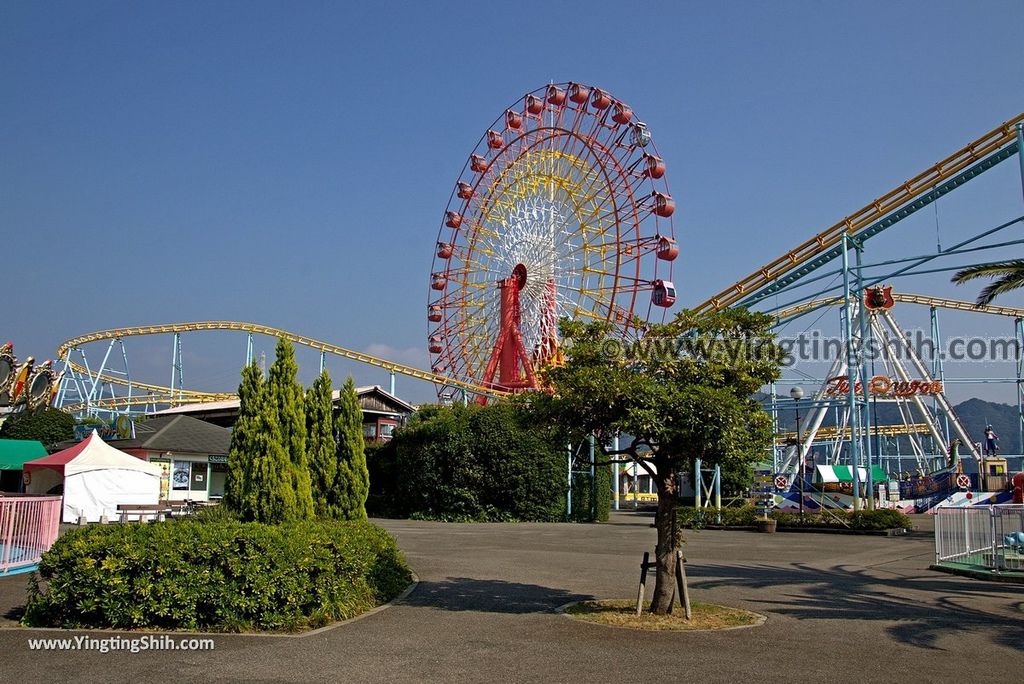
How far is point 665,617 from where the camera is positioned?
9898 millimetres

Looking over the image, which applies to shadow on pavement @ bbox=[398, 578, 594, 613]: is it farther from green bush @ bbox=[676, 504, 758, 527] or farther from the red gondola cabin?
the red gondola cabin

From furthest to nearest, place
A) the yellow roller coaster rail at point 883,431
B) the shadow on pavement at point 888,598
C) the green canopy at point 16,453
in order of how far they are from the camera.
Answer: the yellow roller coaster rail at point 883,431 < the green canopy at point 16,453 < the shadow on pavement at point 888,598

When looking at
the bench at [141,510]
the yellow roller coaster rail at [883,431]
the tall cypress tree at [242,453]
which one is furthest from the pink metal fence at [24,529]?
the yellow roller coaster rail at [883,431]

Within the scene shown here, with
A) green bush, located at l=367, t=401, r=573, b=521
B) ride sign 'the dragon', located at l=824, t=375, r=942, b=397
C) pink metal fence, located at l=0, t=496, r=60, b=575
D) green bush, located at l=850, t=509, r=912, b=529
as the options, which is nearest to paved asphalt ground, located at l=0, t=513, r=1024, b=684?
pink metal fence, located at l=0, t=496, r=60, b=575

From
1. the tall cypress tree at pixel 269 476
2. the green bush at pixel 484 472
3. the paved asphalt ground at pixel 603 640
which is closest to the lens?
the paved asphalt ground at pixel 603 640

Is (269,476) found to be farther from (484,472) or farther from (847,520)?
(847,520)

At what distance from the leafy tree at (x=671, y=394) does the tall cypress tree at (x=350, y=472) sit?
5.42 meters

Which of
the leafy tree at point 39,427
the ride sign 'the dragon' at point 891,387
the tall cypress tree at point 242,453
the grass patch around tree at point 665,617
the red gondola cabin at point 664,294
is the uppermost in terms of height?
the red gondola cabin at point 664,294

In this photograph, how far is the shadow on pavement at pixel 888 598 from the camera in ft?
31.4

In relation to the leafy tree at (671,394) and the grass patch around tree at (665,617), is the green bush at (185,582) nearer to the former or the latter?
the grass patch around tree at (665,617)

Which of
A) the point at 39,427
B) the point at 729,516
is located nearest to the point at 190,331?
the point at 39,427

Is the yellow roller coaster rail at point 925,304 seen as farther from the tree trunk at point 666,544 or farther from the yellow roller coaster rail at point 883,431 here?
the tree trunk at point 666,544

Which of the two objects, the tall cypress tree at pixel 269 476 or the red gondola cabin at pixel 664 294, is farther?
the red gondola cabin at pixel 664 294

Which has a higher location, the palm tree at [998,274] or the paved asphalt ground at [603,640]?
the palm tree at [998,274]
